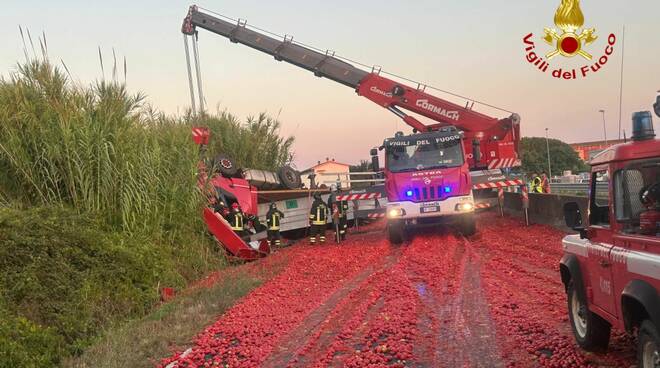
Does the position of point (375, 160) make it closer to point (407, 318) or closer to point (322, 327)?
point (407, 318)

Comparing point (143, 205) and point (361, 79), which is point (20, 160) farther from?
point (361, 79)

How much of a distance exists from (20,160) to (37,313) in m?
3.66

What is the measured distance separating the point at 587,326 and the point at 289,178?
647 inches

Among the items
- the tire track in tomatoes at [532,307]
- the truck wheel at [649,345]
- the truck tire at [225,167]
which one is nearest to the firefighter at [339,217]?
the truck tire at [225,167]

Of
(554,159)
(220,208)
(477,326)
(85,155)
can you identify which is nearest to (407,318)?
(477,326)

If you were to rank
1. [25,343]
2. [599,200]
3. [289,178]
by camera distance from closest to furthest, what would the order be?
[599,200], [25,343], [289,178]

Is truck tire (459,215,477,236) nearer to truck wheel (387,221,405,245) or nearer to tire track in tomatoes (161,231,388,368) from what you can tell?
truck wheel (387,221,405,245)

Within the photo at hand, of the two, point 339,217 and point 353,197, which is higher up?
point 353,197

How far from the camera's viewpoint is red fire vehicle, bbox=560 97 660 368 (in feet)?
12.3

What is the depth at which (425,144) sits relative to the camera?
1524cm

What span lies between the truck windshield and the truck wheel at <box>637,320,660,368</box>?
1122 cm

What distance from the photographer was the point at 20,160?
987 cm

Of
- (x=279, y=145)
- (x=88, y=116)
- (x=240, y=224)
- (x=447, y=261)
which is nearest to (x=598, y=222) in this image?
(x=447, y=261)

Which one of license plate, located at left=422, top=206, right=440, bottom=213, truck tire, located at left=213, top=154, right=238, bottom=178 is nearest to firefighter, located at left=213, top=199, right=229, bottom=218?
truck tire, located at left=213, top=154, right=238, bottom=178
